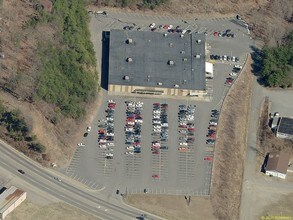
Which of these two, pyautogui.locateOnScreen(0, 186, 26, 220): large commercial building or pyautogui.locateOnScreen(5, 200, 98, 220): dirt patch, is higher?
pyautogui.locateOnScreen(0, 186, 26, 220): large commercial building

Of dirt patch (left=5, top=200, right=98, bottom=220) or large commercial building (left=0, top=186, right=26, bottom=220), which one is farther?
dirt patch (left=5, top=200, right=98, bottom=220)

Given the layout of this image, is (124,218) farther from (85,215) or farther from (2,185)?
(2,185)

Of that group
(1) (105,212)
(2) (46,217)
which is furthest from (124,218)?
(2) (46,217)

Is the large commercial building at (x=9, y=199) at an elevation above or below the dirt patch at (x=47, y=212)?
above
